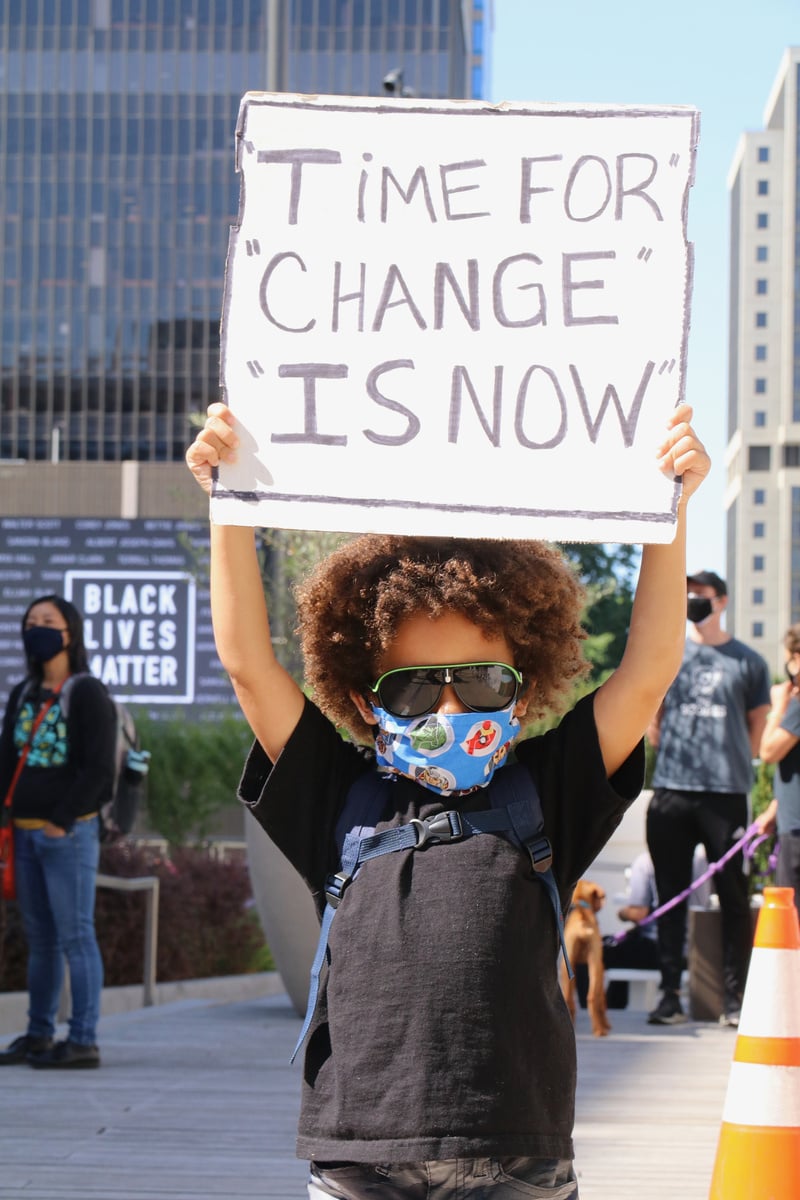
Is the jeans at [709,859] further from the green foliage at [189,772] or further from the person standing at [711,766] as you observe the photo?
the green foliage at [189,772]

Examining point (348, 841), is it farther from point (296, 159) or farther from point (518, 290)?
point (296, 159)

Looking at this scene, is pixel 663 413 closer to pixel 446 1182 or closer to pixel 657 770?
pixel 446 1182

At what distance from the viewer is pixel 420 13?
318 feet

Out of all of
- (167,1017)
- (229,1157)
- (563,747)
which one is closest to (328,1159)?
(563,747)

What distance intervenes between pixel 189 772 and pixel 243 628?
21225 mm

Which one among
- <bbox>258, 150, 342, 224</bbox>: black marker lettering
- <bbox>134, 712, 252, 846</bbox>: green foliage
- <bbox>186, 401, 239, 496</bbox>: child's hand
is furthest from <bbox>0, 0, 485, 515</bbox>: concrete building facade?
<bbox>186, 401, 239, 496</bbox>: child's hand

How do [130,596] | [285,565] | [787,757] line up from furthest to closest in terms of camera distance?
[130,596] < [285,565] < [787,757]

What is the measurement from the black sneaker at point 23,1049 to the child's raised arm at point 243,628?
4734 millimetres

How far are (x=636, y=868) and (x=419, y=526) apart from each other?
30.7 feet

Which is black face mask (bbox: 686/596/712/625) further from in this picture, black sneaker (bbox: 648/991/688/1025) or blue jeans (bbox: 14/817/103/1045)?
blue jeans (bbox: 14/817/103/1045)

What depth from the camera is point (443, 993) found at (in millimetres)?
2324

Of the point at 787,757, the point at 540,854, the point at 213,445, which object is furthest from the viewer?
the point at 787,757

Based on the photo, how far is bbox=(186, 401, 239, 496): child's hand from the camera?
252 centimetres

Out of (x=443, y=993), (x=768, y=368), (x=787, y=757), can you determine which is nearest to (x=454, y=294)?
(x=443, y=993)
